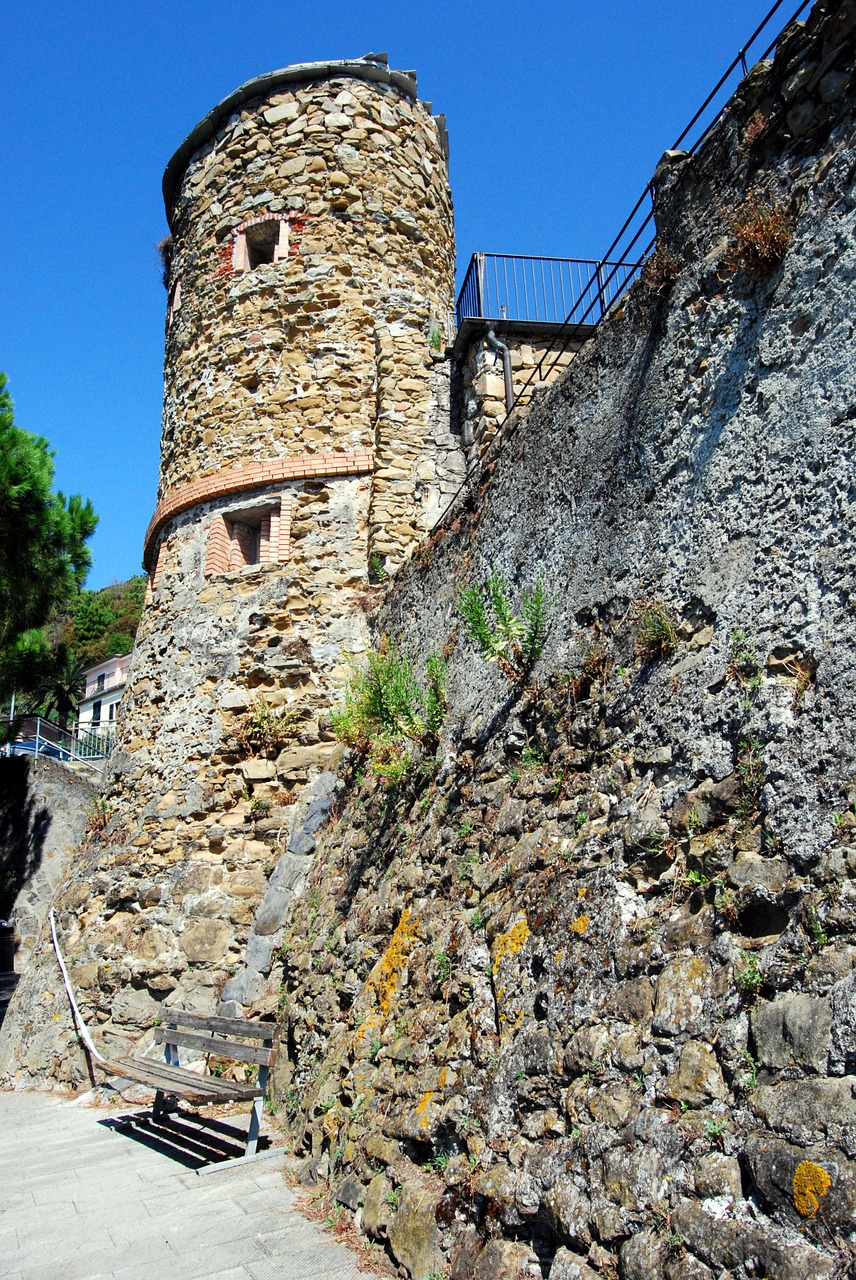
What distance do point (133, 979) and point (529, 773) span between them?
17.0 ft

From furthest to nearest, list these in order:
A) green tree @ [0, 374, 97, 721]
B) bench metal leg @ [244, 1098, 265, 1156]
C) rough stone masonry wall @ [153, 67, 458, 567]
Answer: green tree @ [0, 374, 97, 721]
rough stone masonry wall @ [153, 67, 458, 567]
bench metal leg @ [244, 1098, 265, 1156]

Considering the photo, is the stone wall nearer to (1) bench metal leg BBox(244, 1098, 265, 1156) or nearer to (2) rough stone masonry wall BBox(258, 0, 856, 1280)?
(1) bench metal leg BBox(244, 1098, 265, 1156)

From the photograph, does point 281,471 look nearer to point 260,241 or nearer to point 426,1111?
point 260,241

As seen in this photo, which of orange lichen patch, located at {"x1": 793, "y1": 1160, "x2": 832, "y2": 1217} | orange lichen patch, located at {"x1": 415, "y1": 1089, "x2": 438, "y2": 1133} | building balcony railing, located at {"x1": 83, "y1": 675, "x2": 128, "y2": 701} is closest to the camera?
orange lichen patch, located at {"x1": 793, "y1": 1160, "x2": 832, "y2": 1217}

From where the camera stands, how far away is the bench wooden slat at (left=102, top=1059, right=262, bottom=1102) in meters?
5.54

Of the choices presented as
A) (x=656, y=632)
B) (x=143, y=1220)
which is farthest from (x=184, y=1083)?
(x=656, y=632)

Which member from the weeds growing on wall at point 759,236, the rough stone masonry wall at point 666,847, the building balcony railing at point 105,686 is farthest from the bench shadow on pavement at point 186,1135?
the building balcony railing at point 105,686

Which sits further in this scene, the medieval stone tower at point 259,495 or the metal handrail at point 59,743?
the metal handrail at point 59,743

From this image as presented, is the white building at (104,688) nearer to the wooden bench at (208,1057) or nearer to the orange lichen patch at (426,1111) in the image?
the wooden bench at (208,1057)

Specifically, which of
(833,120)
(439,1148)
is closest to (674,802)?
(439,1148)

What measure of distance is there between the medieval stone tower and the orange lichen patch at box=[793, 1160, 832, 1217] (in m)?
6.08

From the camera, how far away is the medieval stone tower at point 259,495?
840 centimetres

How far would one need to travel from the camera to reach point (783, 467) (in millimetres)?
3607

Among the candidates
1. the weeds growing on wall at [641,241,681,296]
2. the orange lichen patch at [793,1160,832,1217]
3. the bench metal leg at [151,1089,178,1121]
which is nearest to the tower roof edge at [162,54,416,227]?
the weeds growing on wall at [641,241,681,296]
